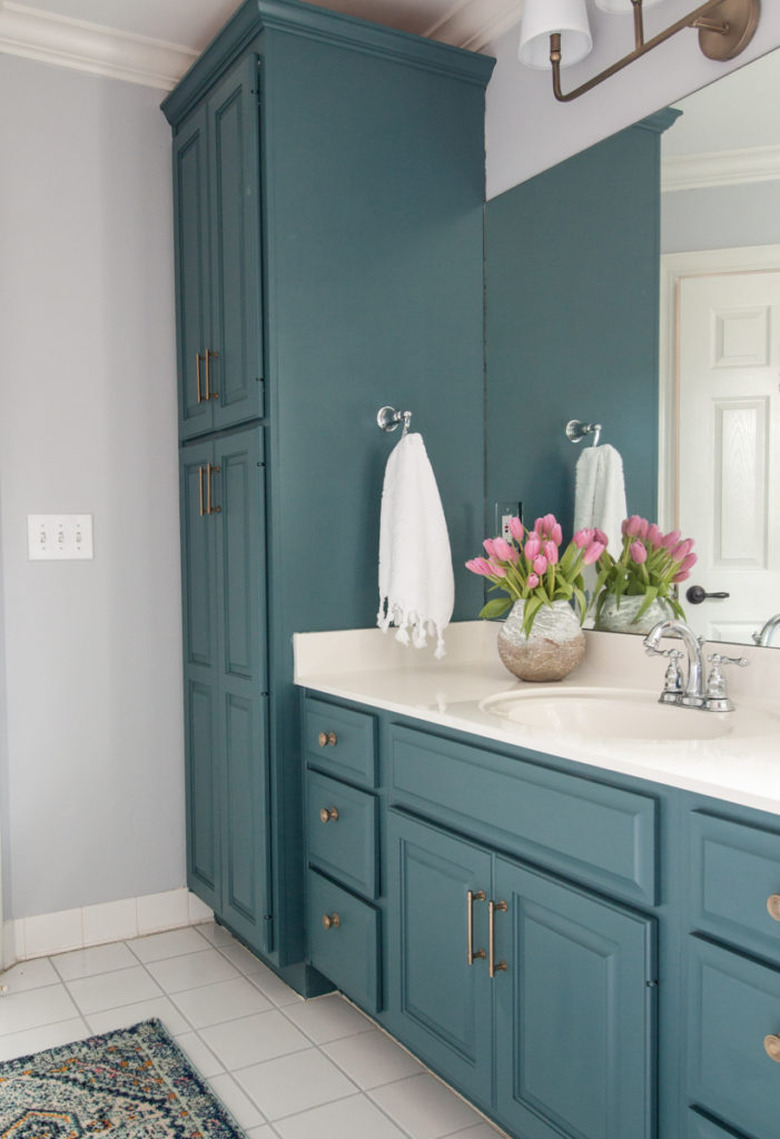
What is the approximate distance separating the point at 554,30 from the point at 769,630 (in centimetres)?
123

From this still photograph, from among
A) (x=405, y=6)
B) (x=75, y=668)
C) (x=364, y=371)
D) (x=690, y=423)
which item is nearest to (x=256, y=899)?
(x=75, y=668)

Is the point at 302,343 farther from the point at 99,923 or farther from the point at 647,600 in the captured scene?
the point at 99,923

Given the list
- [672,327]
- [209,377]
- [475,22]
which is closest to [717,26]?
[672,327]

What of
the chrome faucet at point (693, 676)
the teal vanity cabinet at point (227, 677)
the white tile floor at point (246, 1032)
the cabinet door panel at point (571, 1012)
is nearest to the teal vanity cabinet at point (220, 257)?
the teal vanity cabinet at point (227, 677)

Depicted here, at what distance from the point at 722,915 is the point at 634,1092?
12.6 inches

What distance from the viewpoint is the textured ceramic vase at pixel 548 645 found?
6.68 feet

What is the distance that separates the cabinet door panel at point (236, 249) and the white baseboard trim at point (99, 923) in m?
1.32

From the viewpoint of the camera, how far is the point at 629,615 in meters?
2.07

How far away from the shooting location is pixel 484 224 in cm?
244

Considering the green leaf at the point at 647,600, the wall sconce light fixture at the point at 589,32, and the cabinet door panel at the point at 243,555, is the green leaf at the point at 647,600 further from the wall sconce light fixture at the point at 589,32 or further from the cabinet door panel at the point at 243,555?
the wall sconce light fixture at the point at 589,32

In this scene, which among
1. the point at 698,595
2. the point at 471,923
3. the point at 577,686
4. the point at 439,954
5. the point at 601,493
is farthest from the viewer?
the point at 601,493

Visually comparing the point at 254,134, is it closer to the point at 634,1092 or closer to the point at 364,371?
the point at 364,371

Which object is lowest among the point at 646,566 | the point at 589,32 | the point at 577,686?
the point at 577,686

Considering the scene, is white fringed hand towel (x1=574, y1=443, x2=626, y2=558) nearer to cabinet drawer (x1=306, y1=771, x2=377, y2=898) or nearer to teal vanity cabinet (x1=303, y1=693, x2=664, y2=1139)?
teal vanity cabinet (x1=303, y1=693, x2=664, y2=1139)
